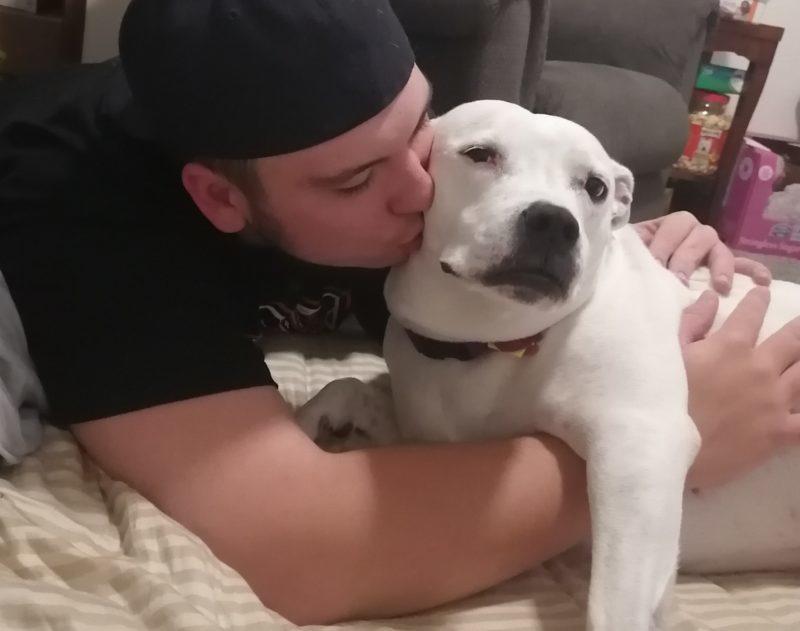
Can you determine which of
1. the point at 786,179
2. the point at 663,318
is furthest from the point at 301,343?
the point at 786,179

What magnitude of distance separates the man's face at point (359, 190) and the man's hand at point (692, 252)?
18.4 inches

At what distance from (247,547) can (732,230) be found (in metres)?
3.16

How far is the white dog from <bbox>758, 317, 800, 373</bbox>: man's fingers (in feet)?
0.18

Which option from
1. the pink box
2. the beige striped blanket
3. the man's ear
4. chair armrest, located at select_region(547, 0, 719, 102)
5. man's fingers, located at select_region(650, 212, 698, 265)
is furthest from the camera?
the pink box

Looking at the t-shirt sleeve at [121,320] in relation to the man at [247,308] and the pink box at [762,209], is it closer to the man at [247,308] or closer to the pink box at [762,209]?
the man at [247,308]

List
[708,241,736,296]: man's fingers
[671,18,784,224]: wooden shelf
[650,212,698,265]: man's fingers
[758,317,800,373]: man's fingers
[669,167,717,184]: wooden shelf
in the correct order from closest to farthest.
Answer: [758,317,800,373]: man's fingers < [708,241,736,296]: man's fingers < [650,212,698,265]: man's fingers < [671,18,784,224]: wooden shelf < [669,167,717,184]: wooden shelf

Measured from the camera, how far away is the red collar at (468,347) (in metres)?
1.01

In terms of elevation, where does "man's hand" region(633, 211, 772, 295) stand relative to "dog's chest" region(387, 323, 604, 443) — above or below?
above

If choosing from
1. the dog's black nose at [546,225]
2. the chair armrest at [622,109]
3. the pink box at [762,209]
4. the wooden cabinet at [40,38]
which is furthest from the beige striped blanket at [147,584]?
the pink box at [762,209]

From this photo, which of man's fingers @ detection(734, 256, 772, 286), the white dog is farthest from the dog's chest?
man's fingers @ detection(734, 256, 772, 286)

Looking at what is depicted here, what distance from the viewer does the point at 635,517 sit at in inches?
35.0

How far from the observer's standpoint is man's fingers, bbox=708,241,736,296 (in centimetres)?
123

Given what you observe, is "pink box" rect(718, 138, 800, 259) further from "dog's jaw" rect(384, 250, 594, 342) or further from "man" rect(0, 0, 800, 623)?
"dog's jaw" rect(384, 250, 594, 342)

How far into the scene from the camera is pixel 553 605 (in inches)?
36.9
